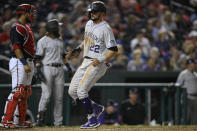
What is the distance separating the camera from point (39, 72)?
10508 mm

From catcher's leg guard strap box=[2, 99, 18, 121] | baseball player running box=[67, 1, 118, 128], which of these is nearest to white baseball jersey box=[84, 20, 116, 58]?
baseball player running box=[67, 1, 118, 128]

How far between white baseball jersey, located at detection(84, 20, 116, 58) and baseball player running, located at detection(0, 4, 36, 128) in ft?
3.30

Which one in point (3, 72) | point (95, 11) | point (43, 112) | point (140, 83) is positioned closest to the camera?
point (95, 11)

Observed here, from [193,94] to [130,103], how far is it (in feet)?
5.85

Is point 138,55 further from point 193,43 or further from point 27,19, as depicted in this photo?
point 27,19

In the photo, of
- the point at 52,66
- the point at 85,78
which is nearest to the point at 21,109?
the point at 85,78

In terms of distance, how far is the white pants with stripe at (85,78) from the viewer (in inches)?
327

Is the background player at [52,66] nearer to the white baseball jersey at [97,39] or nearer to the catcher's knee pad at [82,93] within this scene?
the white baseball jersey at [97,39]

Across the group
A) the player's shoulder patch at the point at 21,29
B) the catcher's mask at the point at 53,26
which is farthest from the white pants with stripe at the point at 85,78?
the catcher's mask at the point at 53,26

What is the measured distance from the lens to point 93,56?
8461 millimetres

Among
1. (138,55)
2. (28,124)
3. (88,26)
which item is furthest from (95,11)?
(138,55)

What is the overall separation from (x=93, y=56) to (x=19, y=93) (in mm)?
1383

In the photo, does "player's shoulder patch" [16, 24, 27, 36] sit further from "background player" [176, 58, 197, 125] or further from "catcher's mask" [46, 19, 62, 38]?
"background player" [176, 58, 197, 125]

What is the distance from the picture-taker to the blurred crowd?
1413cm
